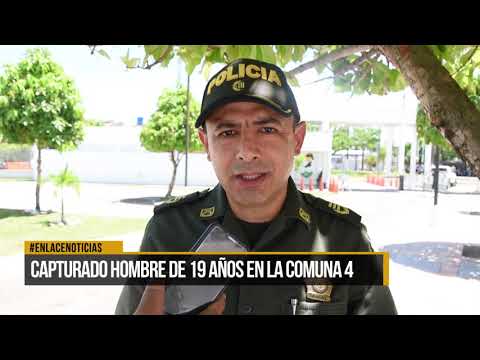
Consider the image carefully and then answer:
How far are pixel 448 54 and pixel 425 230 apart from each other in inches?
327

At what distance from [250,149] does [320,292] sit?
511mm

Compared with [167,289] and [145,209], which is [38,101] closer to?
[145,209]

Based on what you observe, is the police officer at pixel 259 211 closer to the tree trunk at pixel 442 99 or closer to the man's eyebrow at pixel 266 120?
the man's eyebrow at pixel 266 120

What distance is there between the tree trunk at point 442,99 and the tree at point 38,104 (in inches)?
364

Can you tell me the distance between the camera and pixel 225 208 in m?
1.54

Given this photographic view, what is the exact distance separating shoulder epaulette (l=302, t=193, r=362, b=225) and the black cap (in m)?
0.34

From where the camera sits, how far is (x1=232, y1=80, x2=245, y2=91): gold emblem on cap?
138cm

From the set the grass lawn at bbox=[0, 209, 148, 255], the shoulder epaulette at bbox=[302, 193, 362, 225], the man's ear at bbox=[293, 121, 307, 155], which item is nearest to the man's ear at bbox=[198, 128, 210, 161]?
the man's ear at bbox=[293, 121, 307, 155]

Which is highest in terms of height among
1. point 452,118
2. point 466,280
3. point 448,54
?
point 448,54

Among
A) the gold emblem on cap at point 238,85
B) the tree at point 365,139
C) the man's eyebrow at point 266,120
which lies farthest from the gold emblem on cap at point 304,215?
the tree at point 365,139

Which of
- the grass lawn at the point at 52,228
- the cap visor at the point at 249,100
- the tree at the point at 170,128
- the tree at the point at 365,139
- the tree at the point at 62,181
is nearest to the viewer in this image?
the cap visor at the point at 249,100

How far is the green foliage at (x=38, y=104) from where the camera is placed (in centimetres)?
938

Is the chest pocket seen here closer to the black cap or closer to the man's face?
the man's face
